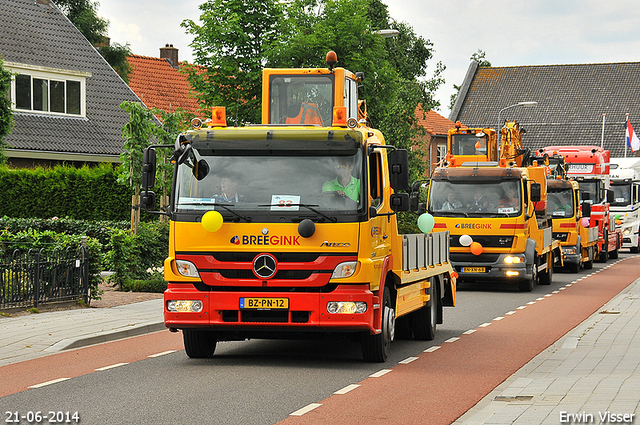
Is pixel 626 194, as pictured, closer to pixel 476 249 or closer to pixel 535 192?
pixel 535 192

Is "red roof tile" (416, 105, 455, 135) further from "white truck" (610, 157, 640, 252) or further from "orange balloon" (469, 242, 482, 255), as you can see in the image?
"orange balloon" (469, 242, 482, 255)

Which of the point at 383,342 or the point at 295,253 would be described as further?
the point at 383,342

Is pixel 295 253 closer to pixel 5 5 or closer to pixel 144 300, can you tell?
pixel 144 300

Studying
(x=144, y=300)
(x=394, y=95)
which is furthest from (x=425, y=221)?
(x=394, y=95)

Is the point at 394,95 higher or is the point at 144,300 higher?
the point at 394,95

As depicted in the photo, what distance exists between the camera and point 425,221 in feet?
44.2

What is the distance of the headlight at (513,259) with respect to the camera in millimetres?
21500

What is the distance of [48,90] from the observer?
34219 mm

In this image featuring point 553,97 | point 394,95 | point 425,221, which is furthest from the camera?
point 553,97

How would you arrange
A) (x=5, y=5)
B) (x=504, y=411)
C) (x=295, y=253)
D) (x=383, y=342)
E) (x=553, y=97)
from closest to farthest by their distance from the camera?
(x=504, y=411) → (x=295, y=253) → (x=383, y=342) → (x=5, y=5) → (x=553, y=97)

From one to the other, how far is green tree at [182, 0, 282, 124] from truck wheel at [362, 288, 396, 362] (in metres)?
17.6

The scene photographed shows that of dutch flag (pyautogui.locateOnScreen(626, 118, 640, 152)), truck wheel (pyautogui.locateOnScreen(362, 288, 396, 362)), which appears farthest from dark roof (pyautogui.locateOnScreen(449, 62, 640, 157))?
truck wheel (pyautogui.locateOnScreen(362, 288, 396, 362))

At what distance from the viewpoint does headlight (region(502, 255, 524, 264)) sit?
21.5 meters

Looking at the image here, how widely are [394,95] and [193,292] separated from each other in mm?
20241
